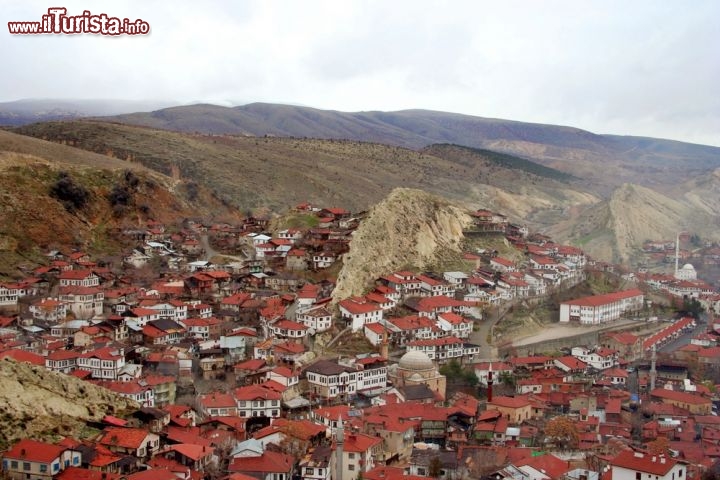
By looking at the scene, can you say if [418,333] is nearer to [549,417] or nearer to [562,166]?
[549,417]

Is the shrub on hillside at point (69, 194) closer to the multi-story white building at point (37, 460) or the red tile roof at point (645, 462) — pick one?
the multi-story white building at point (37, 460)

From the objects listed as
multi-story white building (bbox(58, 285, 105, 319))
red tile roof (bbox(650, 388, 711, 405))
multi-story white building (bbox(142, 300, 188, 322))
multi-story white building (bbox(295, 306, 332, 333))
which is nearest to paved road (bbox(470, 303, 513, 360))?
multi-story white building (bbox(295, 306, 332, 333))

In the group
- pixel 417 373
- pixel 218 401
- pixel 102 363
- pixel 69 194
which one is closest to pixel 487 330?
pixel 417 373

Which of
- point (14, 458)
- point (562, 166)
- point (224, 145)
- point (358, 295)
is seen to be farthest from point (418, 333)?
point (562, 166)

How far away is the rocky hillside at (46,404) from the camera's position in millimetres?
23719

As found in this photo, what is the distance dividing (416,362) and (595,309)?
14734 millimetres

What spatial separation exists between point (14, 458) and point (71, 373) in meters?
8.80

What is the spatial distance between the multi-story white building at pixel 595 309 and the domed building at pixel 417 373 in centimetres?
1320

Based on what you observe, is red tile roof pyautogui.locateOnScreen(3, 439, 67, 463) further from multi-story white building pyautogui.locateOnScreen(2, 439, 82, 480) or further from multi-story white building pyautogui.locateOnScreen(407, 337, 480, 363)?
multi-story white building pyautogui.locateOnScreen(407, 337, 480, 363)

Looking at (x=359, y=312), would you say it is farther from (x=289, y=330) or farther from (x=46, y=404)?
(x=46, y=404)

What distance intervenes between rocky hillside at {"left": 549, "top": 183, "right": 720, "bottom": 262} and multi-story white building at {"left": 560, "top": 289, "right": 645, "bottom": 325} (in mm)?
25941

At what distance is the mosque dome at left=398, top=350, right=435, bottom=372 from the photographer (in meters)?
32.4

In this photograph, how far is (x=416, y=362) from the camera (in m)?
32.5

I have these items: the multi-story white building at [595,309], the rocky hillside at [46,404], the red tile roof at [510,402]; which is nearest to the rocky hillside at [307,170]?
the multi-story white building at [595,309]
